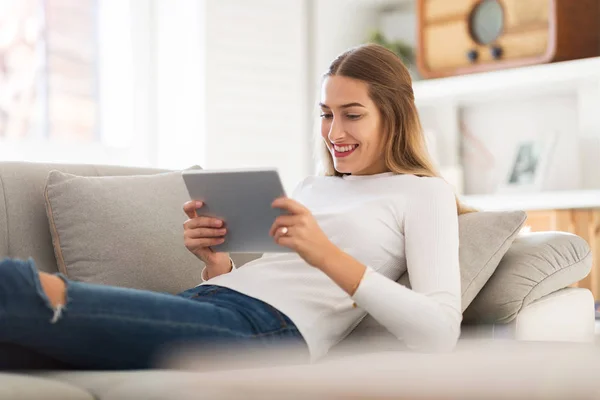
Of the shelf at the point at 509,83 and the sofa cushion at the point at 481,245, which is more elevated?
the shelf at the point at 509,83

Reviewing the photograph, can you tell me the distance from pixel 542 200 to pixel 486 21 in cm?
81

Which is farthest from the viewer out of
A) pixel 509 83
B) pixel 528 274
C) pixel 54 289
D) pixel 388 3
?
pixel 388 3

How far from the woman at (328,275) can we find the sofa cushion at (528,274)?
0.20 metres

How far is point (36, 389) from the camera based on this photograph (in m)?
1.10

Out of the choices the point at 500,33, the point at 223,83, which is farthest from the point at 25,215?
the point at 500,33

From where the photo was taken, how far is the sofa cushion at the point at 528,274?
1699 mm

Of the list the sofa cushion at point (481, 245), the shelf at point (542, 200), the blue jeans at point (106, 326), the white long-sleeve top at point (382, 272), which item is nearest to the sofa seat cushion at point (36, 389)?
the blue jeans at point (106, 326)

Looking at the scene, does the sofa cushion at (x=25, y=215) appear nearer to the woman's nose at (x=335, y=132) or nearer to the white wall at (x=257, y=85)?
the woman's nose at (x=335, y=132)

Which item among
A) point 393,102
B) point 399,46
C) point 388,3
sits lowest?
point 393,102

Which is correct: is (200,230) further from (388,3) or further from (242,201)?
(388,3)

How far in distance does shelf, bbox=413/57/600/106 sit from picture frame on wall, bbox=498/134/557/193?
0.74 ft

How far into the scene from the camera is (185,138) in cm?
380

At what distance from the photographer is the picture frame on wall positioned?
11.9 ft

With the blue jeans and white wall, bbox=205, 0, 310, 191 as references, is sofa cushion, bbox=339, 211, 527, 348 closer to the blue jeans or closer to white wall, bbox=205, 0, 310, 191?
the blue jeans
